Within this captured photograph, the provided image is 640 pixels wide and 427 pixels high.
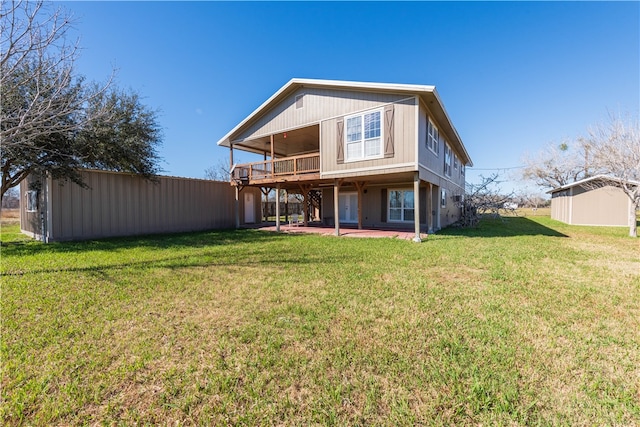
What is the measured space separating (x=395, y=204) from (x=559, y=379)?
1182cm

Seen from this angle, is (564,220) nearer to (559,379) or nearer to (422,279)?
(422,279)

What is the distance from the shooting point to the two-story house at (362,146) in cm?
895

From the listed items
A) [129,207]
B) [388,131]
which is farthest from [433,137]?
[129,207]

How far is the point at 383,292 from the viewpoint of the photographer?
4.04 meters

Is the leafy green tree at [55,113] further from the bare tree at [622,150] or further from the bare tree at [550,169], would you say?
the bare tree at [550,169]

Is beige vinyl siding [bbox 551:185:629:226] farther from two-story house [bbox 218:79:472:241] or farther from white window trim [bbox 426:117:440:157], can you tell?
white window trim [bbox 426:117:440:157]

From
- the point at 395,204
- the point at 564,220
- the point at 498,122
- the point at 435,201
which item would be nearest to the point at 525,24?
the point at 435,201

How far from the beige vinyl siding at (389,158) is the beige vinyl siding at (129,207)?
22.1ft

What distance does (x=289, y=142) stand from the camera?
14055 mm

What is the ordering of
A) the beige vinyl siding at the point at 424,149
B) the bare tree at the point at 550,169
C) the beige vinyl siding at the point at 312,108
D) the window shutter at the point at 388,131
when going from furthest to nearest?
the bare tree at the point at 550,169 → the beige vinyl siding at the point at 312,108 → the window shutter at the point at 388,131 → the beige vinyl siding at the point at 424,149

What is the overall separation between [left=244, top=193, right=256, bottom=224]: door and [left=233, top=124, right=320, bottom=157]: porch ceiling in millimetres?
2806


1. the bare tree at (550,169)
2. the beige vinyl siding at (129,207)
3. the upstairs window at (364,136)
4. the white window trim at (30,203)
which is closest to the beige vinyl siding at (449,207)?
the upstairs window at (364,136)

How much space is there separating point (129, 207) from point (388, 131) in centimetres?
1061

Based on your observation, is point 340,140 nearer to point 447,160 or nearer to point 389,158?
point 389,158
